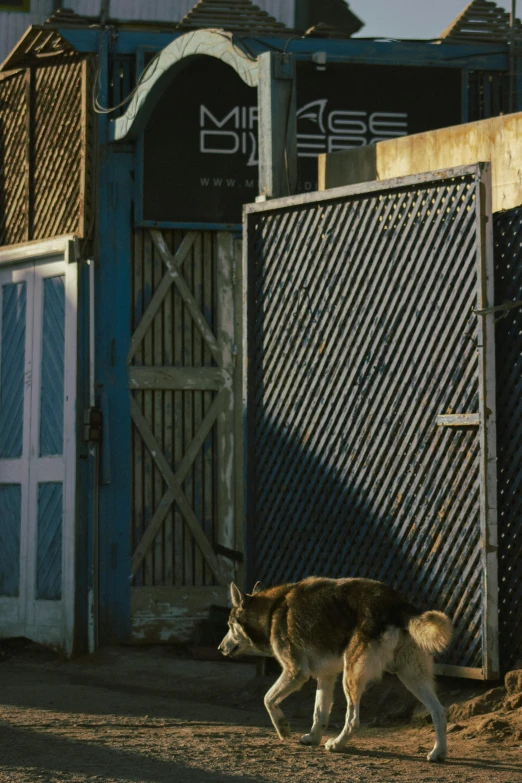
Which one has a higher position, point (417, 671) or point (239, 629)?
point (239, 629)

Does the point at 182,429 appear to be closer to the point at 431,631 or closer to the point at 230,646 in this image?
the point at 230,646

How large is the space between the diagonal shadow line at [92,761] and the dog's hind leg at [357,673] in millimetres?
959

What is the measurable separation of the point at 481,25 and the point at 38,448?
19.0 feet

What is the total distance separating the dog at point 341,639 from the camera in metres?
7.89

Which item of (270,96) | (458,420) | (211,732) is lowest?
(211,732)

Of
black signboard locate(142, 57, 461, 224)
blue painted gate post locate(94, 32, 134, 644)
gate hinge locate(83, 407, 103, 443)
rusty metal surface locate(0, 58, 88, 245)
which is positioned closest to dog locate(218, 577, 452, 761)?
blue painted gate post locate(94, 32, 134, 644)

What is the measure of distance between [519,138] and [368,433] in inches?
88.0

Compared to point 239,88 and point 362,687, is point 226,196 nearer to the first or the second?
point 239,88

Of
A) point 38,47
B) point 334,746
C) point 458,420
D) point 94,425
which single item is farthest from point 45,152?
point 334,746

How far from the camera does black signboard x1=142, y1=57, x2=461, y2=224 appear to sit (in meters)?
12.9

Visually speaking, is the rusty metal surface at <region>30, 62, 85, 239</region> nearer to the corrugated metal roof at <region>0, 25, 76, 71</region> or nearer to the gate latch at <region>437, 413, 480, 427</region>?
the corrugated metal roof at <region>0, 25, 76, 71</region>

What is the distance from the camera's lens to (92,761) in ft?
25.2

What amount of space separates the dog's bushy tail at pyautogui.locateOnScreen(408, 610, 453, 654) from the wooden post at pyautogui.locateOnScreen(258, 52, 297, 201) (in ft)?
13.7

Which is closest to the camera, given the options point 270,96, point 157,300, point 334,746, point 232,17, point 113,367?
point 334,746
